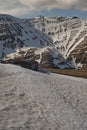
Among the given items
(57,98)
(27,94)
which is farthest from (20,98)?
(57,98)

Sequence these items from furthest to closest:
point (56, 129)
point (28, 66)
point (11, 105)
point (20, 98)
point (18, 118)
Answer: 1. point (28, 66)
2. point (20, 98)
3. point (11, 105)
4. point (18, 118)
5. point (56, 129)

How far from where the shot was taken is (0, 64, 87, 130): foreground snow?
19.2 meters

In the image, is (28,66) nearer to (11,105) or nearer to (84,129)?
(11,105)

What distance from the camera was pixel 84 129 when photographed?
18.7 meters

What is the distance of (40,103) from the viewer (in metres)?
23.3

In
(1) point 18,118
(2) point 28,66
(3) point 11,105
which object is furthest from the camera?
(2) point 28,66

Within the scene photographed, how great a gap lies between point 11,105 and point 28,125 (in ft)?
12.6

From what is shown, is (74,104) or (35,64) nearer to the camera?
(74,104)

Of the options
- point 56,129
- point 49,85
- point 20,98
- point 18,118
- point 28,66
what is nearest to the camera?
point 56,129

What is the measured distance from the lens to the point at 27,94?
25.4 meters

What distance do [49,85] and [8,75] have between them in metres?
4.29

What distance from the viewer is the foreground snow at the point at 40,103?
1923 centimetres

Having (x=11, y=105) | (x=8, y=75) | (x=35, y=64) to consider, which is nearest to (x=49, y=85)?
(x=8, y=75)

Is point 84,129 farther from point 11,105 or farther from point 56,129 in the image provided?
point 11,105
